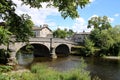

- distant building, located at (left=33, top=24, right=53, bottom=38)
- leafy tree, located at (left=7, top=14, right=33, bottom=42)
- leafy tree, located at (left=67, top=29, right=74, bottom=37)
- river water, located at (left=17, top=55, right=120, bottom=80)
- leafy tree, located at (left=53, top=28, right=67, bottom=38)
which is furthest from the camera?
leafy tree, located at (left=67, top=29, right=74, bottom=37)

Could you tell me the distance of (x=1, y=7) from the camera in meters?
8.08

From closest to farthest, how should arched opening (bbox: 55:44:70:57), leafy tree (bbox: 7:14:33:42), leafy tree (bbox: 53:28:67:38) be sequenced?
leafy tree (bbox: 7:14:33:42), arched opening (bbox: 55:44:70:57), leafy tree (bbox: 53:28:67:38)

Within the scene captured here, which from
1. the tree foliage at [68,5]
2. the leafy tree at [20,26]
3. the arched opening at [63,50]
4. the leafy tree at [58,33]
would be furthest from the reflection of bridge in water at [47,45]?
the tree foliage at [68,5]

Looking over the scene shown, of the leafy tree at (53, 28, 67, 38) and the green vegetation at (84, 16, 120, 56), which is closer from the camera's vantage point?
the green vegetation at (84, 16, 120, 56)

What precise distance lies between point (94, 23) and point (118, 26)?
1875 cm

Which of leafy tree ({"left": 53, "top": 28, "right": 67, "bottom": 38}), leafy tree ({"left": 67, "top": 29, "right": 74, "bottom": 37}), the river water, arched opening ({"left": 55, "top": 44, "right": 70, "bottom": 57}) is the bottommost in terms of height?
the river water

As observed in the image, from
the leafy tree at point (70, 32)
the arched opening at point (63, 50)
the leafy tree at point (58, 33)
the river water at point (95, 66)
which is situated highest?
the leafy tree at point (70, 32)

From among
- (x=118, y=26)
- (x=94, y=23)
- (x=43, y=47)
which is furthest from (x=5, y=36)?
(x=94, y=23)

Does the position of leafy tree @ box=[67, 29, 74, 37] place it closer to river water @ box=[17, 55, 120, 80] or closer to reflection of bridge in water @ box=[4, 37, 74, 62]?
reflection of bridge in water @ box=[4, 37, 74, 62]

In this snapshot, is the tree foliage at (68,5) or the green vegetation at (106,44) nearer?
the tree foliage at (68,5)

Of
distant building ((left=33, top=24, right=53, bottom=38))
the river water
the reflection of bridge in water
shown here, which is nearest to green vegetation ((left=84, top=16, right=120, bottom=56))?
the reflection of bridge in water

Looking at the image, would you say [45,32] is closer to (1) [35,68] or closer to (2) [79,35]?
(2) [79,35]

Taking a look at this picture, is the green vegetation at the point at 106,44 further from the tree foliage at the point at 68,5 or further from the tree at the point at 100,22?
the tree foliage at the point at 68,5

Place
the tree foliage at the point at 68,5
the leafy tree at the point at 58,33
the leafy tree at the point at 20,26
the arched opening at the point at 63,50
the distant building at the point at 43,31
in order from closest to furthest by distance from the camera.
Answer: the tree foliage at the point at 68,5 → the leafy tree at the point at 20,26 → the arched opening at the point at 63,50 → the distant building at the point at 43,31 → the leafy tree at the point at 58,33
